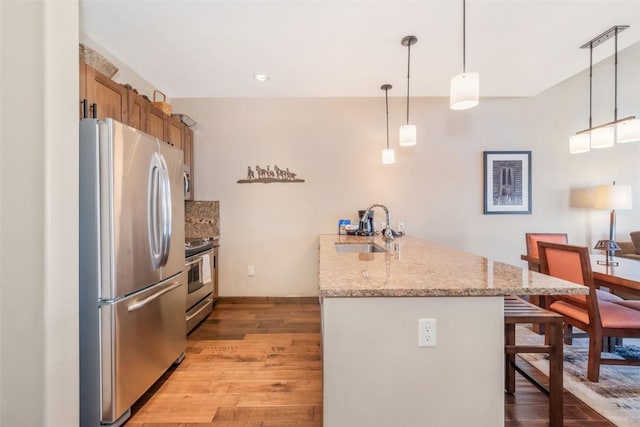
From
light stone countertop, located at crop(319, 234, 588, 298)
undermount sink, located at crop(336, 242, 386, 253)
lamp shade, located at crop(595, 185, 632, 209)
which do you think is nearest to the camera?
light stone countertop, located at crop(319, 234, 588, 298)

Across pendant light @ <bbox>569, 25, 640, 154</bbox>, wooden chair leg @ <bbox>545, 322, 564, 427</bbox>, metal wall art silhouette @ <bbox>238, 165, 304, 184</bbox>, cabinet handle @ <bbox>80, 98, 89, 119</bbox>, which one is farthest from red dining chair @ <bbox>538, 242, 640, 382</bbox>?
cabinet handle @ <bbox>80, 98, 89, 119</bbox>

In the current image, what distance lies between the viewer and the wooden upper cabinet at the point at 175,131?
295 cm

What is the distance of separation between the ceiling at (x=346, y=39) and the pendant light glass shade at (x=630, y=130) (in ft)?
2.49

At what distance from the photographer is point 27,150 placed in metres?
1.23

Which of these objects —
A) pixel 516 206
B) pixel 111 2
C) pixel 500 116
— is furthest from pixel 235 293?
pixel 500 116

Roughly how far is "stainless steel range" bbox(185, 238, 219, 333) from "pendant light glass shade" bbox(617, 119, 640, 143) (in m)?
3.76

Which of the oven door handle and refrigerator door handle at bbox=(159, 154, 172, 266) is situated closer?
refrigerator door handle at bbox=(159, 154, 172, 266)

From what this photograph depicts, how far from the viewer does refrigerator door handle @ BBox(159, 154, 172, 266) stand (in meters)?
1.92

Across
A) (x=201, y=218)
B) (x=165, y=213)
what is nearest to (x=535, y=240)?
(x=165, y=213)

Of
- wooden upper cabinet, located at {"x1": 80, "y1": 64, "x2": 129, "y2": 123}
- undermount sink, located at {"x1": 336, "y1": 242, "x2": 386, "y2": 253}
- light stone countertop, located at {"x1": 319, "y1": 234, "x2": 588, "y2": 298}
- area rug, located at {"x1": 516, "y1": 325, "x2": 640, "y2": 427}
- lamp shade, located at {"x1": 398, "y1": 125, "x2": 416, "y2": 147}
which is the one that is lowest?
area rug, located at {"x1": 516, "y1": 325, "x2": 640, "y2": 427}

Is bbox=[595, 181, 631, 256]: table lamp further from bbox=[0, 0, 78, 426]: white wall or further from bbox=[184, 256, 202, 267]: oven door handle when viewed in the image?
bbox=[0, 0, 78, 426]: white wall

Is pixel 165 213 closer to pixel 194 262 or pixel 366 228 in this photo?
pixel 194 262

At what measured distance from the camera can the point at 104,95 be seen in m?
1.97

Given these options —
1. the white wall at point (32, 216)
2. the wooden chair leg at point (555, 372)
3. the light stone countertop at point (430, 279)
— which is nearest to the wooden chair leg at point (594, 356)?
the wooden chair leg at point (555, 372)
